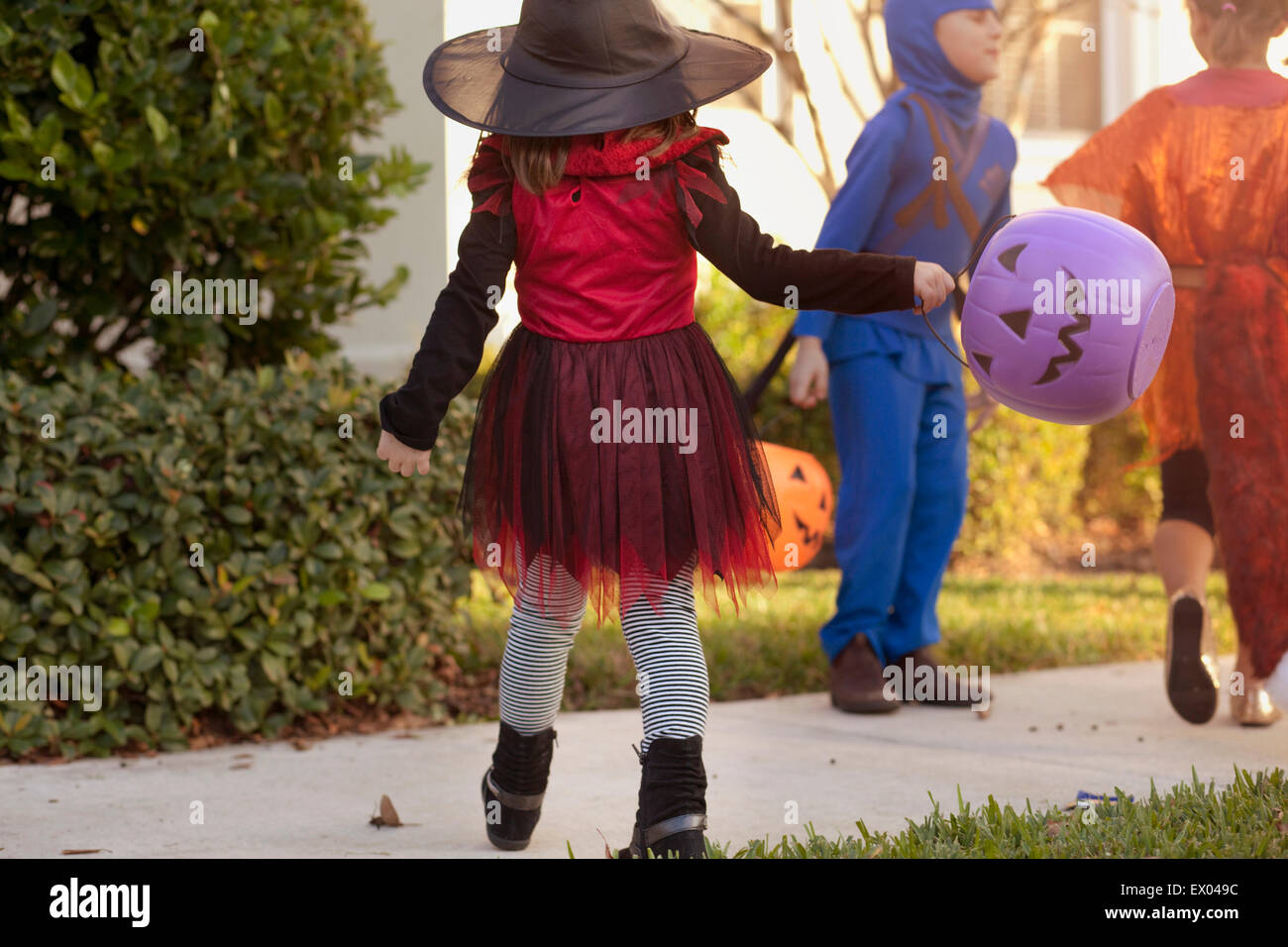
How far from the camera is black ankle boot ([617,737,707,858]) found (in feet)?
8.88

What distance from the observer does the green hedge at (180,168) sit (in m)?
4.18

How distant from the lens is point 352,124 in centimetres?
501

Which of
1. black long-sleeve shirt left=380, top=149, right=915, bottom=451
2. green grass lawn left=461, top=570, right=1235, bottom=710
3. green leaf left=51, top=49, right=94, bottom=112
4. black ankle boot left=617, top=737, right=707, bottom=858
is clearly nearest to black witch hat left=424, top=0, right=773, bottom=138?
black long-sleeve shirt left=380, top=149, right=915, bottom=451

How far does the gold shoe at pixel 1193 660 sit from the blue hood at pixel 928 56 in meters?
1.71

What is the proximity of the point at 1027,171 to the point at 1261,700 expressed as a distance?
24.6ft

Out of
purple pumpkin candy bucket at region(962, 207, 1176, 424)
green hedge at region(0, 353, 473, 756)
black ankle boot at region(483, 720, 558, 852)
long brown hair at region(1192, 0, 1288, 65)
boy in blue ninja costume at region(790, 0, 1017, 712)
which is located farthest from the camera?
boy in blue ninja costume at region(790, 0, 1017, 712)

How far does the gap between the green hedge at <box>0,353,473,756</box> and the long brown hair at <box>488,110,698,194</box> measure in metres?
1.60

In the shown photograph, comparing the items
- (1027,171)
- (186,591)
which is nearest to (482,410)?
(186,591)

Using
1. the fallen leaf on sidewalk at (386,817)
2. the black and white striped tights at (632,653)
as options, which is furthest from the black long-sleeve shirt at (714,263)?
the fallen leaf on sidewalk at (386,817)

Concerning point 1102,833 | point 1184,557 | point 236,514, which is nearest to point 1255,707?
point 1184,557

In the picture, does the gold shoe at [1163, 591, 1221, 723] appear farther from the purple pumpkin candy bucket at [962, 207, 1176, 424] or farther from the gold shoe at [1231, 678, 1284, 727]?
the purple pumpkin candy bucket at [962, 207, 1176, 424]

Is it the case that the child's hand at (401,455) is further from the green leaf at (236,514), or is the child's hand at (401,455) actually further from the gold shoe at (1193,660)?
the gold shoe at (1193,660)

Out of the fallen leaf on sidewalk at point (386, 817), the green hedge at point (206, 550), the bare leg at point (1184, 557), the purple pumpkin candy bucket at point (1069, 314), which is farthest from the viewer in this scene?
the bare leg at point (1184, 557)
